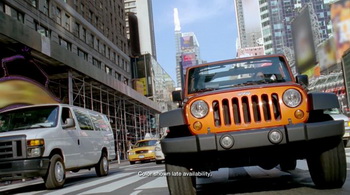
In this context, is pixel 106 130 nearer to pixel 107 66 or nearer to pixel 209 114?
pixel 209 114

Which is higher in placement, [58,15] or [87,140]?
[58,15]

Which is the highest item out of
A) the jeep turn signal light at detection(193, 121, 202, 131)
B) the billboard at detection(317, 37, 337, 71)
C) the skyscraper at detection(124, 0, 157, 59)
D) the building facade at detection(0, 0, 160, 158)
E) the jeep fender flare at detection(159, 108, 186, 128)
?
the skyscraper at detection(124, 0, 157, 59)

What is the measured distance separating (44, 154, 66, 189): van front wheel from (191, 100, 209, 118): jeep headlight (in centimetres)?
480

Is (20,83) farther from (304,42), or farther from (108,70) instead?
(304,42)

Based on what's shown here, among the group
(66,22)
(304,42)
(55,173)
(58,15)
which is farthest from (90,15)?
(304,42)

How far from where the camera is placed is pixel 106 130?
1235cm

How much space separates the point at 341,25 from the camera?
250 ft

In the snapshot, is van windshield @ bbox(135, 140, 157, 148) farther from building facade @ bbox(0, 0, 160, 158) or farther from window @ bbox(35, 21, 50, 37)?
window @ bbox(35, 21, 50, 37)

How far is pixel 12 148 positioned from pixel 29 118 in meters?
1.20

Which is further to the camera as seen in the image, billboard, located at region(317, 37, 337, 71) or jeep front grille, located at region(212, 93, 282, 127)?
billboard, located at region(317, 37, 337, 71)

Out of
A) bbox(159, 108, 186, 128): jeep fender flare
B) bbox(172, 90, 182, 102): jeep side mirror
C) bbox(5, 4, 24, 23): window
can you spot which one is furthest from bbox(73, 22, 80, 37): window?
bbox(159, 108, 186, 128): jeep fender flare

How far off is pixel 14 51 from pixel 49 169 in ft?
36.2

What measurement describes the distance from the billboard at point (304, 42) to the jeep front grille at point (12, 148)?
8675 cm

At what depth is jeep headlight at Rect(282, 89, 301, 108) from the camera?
4215mm
